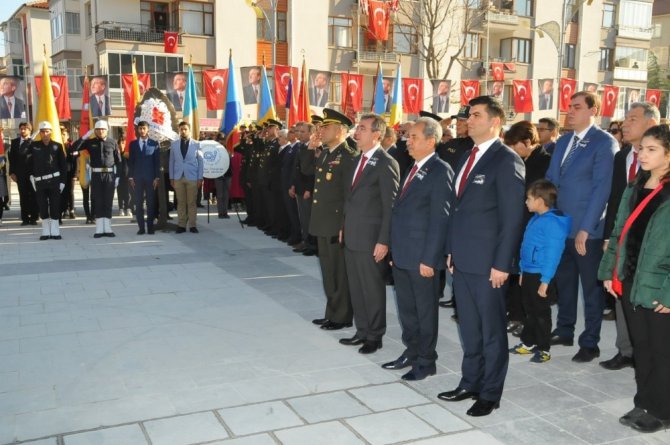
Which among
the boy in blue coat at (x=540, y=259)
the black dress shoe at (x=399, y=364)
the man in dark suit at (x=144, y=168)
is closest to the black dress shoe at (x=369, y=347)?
the black dress shoe at (x=399, y=364)

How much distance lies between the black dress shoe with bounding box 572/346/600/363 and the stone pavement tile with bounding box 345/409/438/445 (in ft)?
6.32

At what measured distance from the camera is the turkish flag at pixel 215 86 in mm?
20172

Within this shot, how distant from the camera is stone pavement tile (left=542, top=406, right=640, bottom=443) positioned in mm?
3895

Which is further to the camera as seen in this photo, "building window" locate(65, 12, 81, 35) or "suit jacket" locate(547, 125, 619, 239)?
"building window" locate(65, 12, 81, 35)

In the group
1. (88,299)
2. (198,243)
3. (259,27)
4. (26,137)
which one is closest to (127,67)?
(259,27)

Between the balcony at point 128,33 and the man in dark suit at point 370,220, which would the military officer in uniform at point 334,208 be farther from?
the balcony at point 128,33

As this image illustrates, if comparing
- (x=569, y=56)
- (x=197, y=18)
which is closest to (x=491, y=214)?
(x=197, y=18)

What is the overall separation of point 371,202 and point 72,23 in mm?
39472

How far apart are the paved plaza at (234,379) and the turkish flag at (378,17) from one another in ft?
80.5

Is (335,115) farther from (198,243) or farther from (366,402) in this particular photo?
(198,243)

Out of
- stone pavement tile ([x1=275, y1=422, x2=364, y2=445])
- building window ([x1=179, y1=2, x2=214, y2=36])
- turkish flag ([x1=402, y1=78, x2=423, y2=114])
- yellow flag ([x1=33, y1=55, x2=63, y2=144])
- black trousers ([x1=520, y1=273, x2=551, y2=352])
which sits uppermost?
building window ([x1=179, y1=2, x2=214, y2=36])

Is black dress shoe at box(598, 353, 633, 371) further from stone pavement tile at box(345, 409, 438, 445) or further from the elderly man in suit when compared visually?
the elderly man in suit

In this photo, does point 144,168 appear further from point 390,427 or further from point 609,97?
point 609,97

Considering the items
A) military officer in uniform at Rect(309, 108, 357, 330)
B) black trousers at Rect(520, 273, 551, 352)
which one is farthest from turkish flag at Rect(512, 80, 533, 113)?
black trousers at Rect(520, 273, 551, 352)
